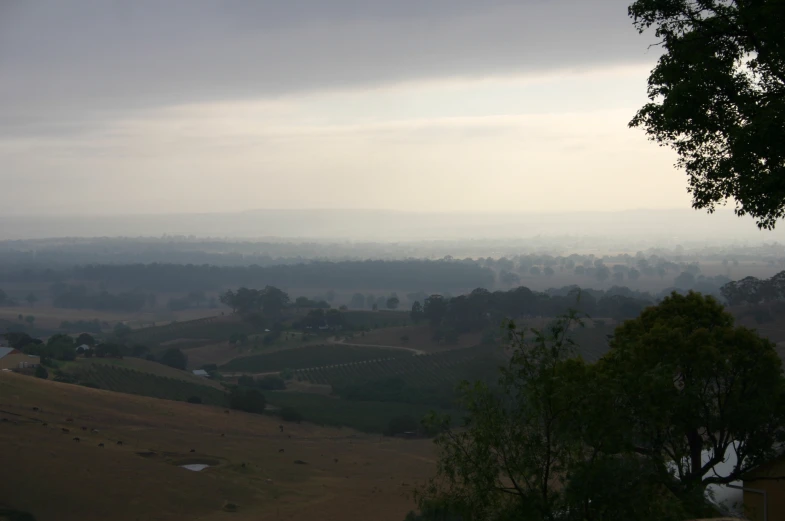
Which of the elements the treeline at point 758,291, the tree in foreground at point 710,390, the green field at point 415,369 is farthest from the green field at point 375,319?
the tree in foreground at point 710,390

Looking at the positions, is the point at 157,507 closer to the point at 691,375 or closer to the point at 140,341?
the point at 691,375

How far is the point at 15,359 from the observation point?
5278cm

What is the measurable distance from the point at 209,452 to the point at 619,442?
86.3ft

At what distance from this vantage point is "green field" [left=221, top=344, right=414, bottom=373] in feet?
230

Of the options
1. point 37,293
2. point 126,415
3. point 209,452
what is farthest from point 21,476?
point 37,293

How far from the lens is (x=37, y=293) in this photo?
561ft

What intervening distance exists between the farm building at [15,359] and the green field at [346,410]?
17205 mm

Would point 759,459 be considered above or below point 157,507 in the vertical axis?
above

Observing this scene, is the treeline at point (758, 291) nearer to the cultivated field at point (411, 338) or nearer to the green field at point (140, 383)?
the cultivated field at point (411, 338)

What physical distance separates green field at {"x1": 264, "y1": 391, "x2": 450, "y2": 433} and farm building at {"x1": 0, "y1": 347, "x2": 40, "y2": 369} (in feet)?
56.4

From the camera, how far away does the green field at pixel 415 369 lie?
2404 inches

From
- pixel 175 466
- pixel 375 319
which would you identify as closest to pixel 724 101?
pixel 175 466

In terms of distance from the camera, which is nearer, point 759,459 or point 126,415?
point 759,459

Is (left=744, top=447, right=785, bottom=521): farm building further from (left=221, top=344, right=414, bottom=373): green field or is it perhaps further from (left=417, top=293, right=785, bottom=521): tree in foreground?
(left=221, top=344, right=414, bottom=373): green field
